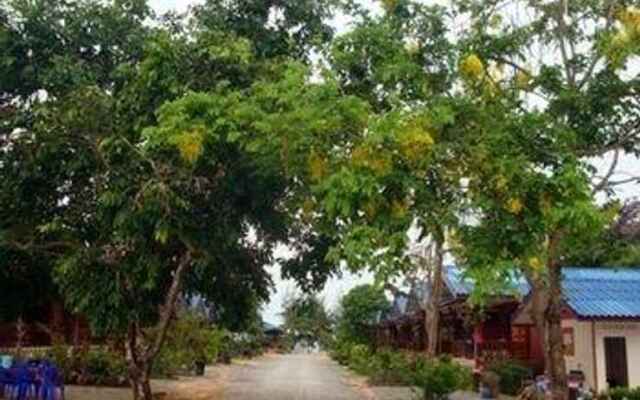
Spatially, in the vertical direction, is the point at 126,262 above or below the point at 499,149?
below

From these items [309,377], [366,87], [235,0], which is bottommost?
[309,377]

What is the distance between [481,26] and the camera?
14906 mm

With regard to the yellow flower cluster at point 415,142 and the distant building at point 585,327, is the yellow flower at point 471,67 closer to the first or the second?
the yellow flower cluster at point 415,142

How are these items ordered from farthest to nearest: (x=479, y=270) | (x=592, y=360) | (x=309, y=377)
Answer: (x=309, y=377), (x=592, y=360), (x=479, y=270)

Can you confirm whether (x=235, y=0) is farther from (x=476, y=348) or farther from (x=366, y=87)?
(x=476, y=348)

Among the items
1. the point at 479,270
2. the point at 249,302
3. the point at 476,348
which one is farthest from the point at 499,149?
the point at 476,348

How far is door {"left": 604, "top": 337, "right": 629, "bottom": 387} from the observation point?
22.0 meters

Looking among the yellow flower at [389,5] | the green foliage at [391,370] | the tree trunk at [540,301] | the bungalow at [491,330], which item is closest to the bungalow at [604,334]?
the bungalow at [491,330]

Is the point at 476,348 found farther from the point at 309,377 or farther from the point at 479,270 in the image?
the point at 479,270

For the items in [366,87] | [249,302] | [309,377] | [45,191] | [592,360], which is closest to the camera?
[366,87]

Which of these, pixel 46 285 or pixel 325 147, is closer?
pixel 325 147

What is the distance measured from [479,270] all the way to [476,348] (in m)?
20.9

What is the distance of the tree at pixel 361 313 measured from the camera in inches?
2218

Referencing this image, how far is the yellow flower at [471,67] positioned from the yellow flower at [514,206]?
302 cm
